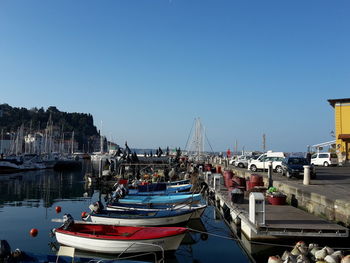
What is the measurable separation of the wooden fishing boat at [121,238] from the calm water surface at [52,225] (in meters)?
1.12

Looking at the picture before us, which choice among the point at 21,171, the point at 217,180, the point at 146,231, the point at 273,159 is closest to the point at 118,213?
the point at 146,231

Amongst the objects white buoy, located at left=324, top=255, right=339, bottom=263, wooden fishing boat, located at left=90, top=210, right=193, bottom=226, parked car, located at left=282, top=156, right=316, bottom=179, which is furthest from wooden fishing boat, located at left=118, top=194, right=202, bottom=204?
white buoy, located at left=324, top=255, right=339, bottom=263

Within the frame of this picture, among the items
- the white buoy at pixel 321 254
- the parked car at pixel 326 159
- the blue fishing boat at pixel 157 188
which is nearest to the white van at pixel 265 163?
the parked car at pixel 326 159

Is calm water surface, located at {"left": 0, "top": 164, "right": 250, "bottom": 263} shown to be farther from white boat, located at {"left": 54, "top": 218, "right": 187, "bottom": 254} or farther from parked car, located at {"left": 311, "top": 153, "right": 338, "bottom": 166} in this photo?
parked car, located at {"left": 311, "top": 153, "right": 338, "bottom": 166}

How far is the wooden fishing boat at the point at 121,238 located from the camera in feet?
40.4

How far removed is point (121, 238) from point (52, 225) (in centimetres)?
964

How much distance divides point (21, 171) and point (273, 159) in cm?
5319

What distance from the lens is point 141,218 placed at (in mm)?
15594

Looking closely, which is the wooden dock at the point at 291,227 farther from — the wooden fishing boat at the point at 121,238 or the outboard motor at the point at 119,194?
the outboard motor at the point at 119,194

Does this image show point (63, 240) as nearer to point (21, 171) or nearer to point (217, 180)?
point (217, 180)

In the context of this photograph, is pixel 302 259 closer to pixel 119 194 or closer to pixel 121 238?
pixel 121 238

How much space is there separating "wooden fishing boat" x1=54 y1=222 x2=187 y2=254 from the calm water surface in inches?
44.2

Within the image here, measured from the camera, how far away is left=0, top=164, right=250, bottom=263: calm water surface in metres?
13.8

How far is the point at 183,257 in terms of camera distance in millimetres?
13484
